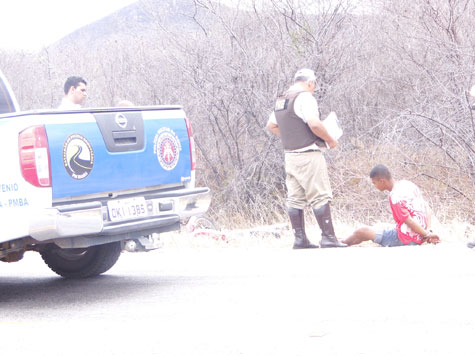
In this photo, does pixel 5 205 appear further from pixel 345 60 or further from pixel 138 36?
pixel 138 36

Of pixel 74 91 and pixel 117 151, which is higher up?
pixel 74 91

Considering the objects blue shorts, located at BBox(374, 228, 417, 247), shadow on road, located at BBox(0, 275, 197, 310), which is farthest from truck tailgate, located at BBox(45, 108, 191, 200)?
blue shorts, located at BBox(374, 228, 417, 247)

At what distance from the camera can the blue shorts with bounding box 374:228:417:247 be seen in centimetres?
830

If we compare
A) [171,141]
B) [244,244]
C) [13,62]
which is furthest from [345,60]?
[13,62]

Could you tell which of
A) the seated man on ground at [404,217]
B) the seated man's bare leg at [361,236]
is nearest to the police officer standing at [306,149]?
the seated man's bare leg at [361,236]

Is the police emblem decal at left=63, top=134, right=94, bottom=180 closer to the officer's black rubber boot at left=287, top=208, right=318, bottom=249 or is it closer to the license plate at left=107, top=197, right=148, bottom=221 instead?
the license plate at left=107, top=197, right=148, bottom=221

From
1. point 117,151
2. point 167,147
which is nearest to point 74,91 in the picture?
point 167,147

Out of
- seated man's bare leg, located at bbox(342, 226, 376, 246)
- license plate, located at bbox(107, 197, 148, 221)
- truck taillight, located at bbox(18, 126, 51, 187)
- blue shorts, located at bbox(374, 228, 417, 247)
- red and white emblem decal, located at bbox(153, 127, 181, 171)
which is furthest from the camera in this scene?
seated man's bare leg, located at bbox(342, 226, 376, 246)

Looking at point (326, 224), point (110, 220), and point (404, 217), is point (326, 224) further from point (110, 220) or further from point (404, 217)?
point (110, 220)

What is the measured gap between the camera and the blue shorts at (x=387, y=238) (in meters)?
8.30

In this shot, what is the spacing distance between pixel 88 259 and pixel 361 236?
9.45ft

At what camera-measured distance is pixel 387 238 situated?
8.34 meters

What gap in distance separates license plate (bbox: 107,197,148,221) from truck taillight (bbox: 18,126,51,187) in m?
0.63

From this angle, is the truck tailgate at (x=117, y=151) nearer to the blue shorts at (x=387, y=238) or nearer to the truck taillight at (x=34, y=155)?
the truck taillight at (x=34, y=155)
